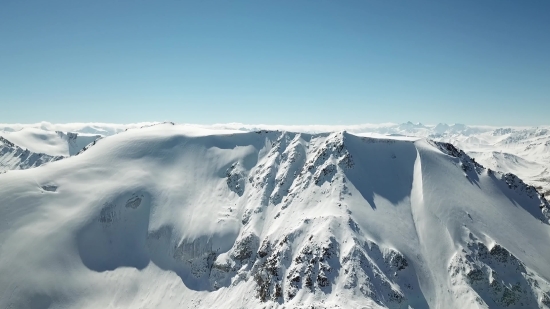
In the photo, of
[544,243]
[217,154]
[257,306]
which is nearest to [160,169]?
[217,154]

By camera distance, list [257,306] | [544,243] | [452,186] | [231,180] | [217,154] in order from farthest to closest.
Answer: [217,154]
[231,180]
[452,186]
[544,243]
[257,306]

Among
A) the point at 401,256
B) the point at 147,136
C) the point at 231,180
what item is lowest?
the point at 401,256

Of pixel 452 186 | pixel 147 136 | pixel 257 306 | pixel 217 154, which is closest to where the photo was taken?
pixel 257 306

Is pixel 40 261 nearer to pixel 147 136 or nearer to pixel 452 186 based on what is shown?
pixel 147 136

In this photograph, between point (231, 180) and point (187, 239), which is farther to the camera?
point (231, 180)

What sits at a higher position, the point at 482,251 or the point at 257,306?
the point at 482,251

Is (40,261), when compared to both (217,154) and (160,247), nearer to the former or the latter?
(160,247)

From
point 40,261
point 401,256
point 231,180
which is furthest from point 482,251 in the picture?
point 40,261
